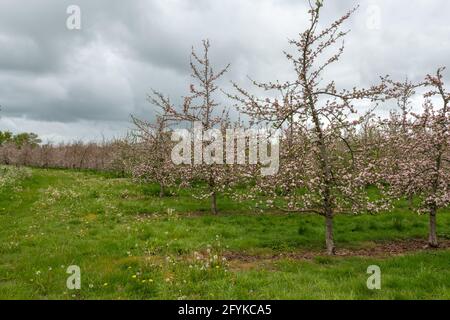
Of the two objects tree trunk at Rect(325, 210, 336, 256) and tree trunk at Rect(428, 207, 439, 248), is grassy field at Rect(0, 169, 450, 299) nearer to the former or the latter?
tree trunk at Rect(325, 210, 336, 256)

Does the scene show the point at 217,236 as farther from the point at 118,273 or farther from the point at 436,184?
the point at 436,184

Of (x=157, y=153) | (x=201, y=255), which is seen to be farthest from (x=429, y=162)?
(x=157, y=153)

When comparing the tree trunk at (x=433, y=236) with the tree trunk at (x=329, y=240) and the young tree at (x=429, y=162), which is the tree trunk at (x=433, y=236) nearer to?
the young tree at (x=429, y=162)

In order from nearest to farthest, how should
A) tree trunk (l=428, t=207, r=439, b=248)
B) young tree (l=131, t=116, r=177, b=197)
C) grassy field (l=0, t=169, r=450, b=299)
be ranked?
grassy field (l=0, t=169, r=450, b=299)
tree trunk (l=428, t=207, r=439, b=248)
young tree (l=131, t=116, r=177, b=197)

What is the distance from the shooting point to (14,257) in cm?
1326

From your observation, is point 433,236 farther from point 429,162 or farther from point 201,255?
point 201,255

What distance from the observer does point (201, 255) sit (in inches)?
507

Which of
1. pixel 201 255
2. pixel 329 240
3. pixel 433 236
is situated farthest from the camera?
pixel 433 236

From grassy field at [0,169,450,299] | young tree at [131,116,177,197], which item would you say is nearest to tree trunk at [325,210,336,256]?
grassy field at [0,169,450,299]

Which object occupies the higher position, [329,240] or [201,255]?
[329,240]

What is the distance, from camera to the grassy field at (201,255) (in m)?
9.99

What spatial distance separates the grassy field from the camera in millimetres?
9992

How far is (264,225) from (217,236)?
4.07 m
